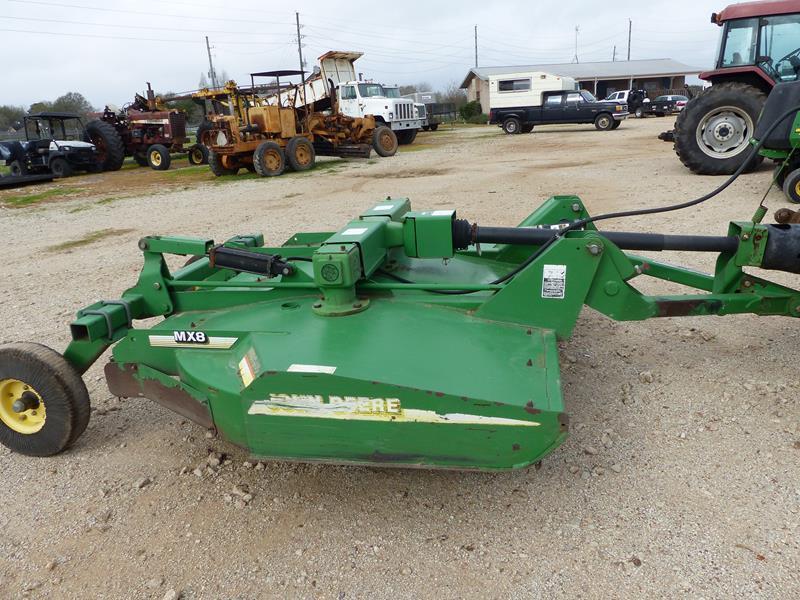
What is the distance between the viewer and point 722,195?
7.96 meters

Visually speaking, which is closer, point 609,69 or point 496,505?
point 496,505

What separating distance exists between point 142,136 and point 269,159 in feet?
24.9

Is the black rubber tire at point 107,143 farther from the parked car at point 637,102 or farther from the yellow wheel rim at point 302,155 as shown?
the parked car at point 637,102

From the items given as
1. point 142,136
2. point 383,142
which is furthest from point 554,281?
point 142,136

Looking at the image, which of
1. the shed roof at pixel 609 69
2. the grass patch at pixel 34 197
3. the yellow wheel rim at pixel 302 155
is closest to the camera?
the grass patch at pixel 34 197

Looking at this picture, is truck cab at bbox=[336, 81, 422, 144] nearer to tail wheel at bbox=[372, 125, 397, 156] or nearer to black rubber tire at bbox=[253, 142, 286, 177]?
tail wheel at bbox=[372, 125, 397, 156]

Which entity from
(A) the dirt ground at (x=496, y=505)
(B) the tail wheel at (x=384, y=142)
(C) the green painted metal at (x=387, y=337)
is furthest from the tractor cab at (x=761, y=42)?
(B) the tail wheel at (x=384, y=142)

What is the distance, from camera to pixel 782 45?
29.7ft

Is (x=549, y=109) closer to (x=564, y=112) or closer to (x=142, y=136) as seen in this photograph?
(x=564, y=112)

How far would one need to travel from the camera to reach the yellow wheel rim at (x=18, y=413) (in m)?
3.00

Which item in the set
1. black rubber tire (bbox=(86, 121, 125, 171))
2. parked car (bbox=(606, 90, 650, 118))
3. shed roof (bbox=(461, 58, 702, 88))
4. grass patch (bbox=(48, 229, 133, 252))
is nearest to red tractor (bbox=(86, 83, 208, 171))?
black rubber tire (bbox=(86, 121, 125, 171))

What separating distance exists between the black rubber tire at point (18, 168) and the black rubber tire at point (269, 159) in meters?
7.91

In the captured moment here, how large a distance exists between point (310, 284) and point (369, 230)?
0.38 m

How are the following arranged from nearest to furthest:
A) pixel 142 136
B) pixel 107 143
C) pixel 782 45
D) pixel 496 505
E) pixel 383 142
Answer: pixel 496 505
pixel 782 45
pixel 383 142
pixel 107 143
pixel 142 136
